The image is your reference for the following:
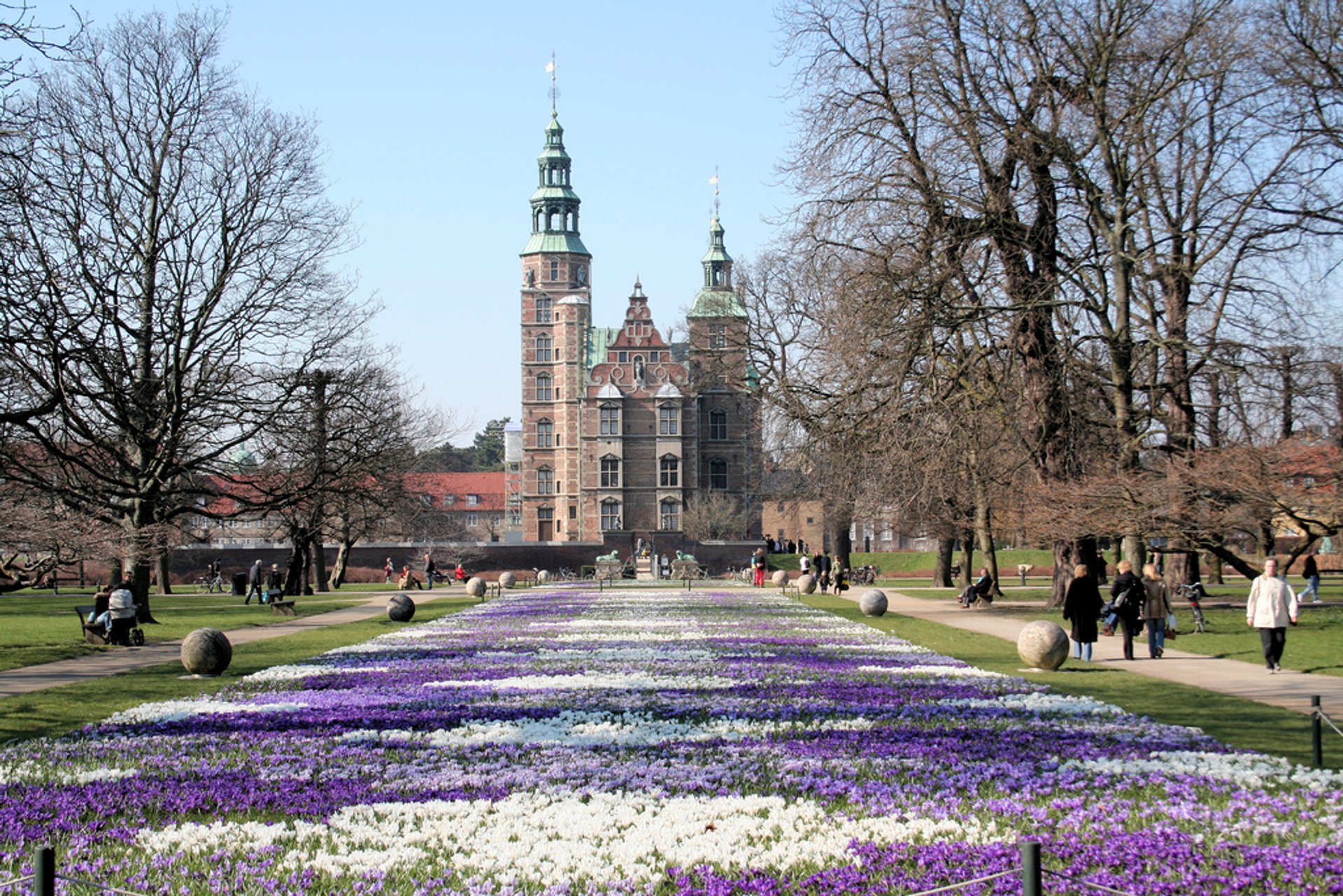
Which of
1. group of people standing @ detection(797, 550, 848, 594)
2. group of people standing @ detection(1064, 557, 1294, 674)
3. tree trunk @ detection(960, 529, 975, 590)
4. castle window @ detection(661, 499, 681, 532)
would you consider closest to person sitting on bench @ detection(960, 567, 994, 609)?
tree trunk @ detection(960, 529, 975, 590)

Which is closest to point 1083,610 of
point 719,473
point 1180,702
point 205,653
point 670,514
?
point 1180,702

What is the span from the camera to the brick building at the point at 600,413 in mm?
110812

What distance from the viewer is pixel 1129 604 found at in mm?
24844

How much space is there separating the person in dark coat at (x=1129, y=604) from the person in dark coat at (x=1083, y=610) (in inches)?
31.3

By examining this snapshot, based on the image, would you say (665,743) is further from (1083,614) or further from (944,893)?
(1083,614)

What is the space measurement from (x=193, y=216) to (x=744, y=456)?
239 ft

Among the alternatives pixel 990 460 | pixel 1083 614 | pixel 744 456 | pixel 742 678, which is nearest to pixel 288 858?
pixel 742 678

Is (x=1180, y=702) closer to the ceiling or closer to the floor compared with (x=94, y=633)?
closer to the floor

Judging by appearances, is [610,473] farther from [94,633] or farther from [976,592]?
[94,633]

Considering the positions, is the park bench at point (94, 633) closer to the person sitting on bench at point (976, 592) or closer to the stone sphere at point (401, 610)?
the stone sphere at point (401, 610)

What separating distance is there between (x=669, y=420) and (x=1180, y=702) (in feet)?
307

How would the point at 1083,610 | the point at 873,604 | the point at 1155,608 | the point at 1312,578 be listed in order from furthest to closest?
the point at 1312,578 < the point at 873,604 < the point at 1155,608 < the point at 1083,610

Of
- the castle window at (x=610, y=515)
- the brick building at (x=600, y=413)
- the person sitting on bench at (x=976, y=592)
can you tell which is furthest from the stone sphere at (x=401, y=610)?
the castle window at (x=610, y=515)

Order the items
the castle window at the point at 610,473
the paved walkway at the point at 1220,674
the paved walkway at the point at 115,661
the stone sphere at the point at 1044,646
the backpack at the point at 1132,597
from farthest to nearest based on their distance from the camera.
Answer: the castle window at the point at 610,473 → the backpack at the point at 1132,597 → the stone sphere at the point at 1044,646 → the paved walkway at the point at 115,661 → the paved walkway at the point at 1220,674
